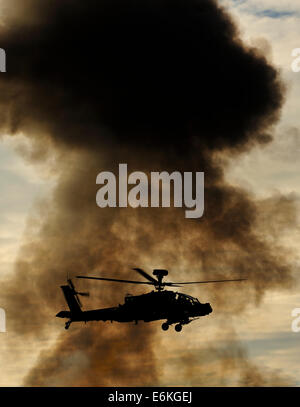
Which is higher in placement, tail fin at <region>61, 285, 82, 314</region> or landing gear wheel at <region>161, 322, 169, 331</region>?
tail fin at <region>61, 285, 82, 314</region>

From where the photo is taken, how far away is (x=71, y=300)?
99.9m

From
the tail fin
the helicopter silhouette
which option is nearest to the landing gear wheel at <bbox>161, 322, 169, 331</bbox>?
the helicopter silhouette

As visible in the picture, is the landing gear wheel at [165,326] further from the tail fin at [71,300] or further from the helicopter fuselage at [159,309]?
the tail fin at [71,300]

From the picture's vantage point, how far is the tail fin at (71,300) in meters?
98.8

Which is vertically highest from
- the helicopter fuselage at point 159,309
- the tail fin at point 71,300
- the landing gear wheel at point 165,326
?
the tail fin at point 71,300

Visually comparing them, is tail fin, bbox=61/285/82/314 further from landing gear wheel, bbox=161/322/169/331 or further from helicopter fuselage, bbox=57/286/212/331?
landing gear wheel, bbox=161/322/169/331

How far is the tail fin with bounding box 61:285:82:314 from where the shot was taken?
9875cm

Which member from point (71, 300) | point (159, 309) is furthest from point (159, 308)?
point (71, 300)

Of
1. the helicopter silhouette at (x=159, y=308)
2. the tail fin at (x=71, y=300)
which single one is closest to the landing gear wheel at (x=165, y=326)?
the helicopter silhouette at (x=159, y=308)

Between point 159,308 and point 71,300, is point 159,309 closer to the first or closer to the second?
point 159,308
